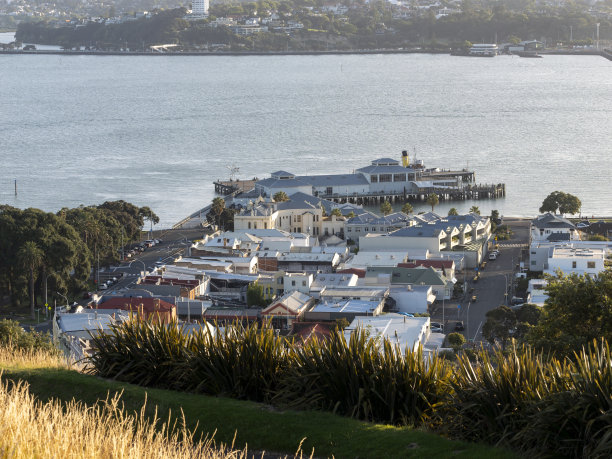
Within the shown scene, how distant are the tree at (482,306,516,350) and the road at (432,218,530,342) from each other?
45 cm

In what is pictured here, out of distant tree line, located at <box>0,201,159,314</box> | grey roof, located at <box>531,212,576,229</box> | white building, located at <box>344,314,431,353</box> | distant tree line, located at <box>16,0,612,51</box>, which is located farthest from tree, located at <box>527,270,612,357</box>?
distant tree line, located at <box>16,0,612,51</box>

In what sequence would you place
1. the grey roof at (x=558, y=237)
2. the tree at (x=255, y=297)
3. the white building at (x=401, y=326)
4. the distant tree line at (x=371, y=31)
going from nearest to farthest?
the white building at (x=401, y=326) < the tree at (x=255, y=297) < the grey roof at (x=558, y=237) < the distant tree line at (x=371, y=31)

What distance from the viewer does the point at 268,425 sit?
229 inches

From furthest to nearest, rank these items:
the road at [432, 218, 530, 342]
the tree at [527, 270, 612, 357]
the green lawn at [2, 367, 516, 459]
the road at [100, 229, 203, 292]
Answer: the road at [100, 229, 203, 292] → the road at [432, 218, 530, 342] → the tree at [527, 270, 612, 357] → the green lawn at [2, 367, 516, 459]

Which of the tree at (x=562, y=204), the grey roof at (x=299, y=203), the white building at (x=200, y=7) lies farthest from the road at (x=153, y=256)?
the white building at (x=200, y=7)

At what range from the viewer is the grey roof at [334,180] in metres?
34.0

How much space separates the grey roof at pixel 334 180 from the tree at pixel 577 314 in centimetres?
2387

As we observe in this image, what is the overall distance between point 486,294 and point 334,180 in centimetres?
1448

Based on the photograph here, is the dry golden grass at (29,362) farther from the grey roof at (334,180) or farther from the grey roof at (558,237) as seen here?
the grey roof at (334,180)

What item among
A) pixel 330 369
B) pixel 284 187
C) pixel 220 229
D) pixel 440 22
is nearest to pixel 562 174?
pixel 284 187

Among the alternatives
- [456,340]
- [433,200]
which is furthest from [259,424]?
[433,200]

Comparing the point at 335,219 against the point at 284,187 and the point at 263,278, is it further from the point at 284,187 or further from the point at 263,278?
the point at 263,278

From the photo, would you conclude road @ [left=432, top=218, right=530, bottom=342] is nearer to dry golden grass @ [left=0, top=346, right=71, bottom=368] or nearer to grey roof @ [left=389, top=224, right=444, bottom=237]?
grey roof @ [left=389, top=224, right=444, bottom=237]

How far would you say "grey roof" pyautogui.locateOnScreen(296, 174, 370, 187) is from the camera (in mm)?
34031
